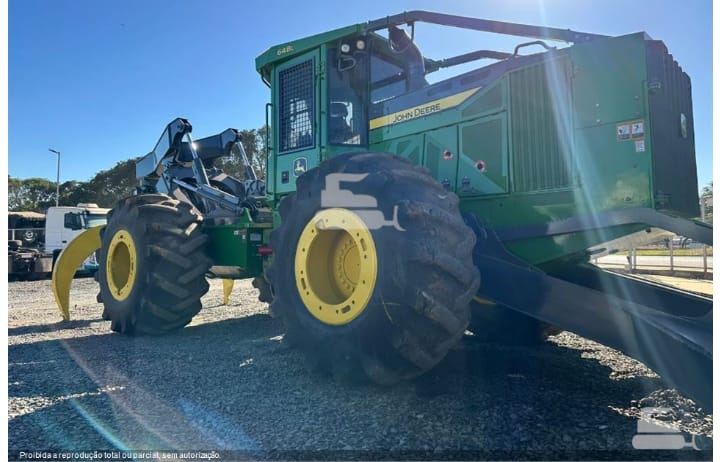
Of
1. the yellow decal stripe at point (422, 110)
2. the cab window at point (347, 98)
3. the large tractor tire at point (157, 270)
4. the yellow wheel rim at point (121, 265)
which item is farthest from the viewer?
the yellow wheel rim at point (121, 265)

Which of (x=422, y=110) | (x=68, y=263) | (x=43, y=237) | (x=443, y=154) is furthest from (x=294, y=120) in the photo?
(x=43, y=237)

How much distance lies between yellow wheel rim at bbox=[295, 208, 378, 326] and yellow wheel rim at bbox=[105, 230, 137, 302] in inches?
117

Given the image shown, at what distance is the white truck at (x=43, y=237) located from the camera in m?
17.0

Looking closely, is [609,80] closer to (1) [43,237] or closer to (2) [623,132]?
(2) [623,132]

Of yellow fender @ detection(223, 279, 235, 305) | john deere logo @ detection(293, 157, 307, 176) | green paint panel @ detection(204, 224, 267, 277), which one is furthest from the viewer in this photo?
yellow fender @ detection(223, 279, 235, 305)

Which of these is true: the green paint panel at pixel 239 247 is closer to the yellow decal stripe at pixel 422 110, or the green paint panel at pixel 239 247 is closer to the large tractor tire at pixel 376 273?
the yellow decal stripe at pixel 422 110

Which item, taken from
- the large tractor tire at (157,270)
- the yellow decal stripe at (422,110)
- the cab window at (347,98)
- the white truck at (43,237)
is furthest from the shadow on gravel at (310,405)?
the white truck at (43,237)

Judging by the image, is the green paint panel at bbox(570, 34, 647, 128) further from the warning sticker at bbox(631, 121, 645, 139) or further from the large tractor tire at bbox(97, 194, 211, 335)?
the large tractor tire at bbox(97, 194, 211, 335)

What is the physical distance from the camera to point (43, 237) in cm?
2106

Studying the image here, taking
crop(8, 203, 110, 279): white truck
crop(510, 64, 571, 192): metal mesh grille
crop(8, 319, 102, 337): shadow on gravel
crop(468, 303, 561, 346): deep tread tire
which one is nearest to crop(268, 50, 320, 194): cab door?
crop(510, 64, 571, 192): metal mesh grille

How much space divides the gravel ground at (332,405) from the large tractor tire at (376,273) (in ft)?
1.09

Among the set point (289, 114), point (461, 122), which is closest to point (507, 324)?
point (461, 122)

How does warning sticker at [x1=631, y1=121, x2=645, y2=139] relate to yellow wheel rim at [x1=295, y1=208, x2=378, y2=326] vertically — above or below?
above

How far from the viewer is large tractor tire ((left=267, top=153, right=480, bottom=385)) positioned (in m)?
3.12
